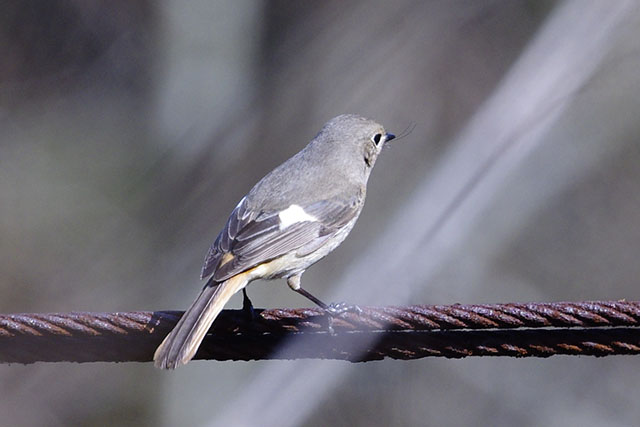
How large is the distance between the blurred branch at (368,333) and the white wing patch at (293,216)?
0.97 m

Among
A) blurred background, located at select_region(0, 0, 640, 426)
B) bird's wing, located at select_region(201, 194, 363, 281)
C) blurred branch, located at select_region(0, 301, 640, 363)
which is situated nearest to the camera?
blurred branch, located at select_region(0, 301, 640, 363)

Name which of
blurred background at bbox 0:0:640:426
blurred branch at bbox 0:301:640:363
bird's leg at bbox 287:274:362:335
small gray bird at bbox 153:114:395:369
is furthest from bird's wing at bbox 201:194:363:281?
blurred background at bbox 0:0:640:426

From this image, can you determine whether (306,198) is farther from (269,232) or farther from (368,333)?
(368,333)

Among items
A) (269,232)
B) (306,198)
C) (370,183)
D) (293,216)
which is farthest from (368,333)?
(370,183)

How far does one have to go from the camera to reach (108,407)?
681 cm

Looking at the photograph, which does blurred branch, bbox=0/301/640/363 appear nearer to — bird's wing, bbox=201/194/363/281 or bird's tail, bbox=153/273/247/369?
bird's tail, bbox=153/273/247/369

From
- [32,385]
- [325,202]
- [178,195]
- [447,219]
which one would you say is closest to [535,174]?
[447,219]

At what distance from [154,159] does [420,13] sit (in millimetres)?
2932

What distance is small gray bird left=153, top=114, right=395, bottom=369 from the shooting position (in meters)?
3.01

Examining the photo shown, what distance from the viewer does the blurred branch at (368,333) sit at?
2.44 meters

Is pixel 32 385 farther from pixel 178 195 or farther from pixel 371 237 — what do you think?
pixel 371 237

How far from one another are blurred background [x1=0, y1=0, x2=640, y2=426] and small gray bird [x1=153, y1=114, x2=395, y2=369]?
1.73 metres

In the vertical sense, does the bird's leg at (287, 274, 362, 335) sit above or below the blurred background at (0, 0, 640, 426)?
below

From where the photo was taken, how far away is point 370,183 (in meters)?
7.41
